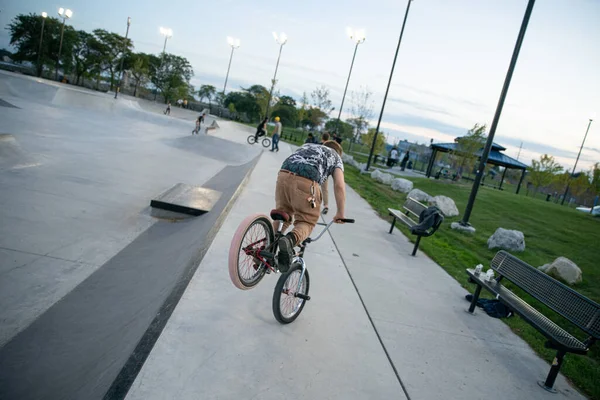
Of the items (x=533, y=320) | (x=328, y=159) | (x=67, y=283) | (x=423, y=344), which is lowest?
(x=67, y=283)

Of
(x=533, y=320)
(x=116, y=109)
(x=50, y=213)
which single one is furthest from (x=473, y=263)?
(x=116, y=109)

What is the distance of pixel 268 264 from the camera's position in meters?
3.13

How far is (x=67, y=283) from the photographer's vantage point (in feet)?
12.9

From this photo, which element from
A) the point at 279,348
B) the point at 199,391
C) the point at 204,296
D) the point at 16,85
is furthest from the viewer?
the point at 16,85

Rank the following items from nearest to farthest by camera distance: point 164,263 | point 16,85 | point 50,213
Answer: point 164,263 < point 50,213 < point 16,85

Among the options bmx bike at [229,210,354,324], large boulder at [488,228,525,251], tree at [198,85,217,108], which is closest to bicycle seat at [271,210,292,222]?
bmx bike at [229,210,354,324]

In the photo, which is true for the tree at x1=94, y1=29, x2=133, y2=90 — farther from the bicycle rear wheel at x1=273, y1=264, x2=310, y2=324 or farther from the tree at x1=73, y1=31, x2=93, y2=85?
the bicycle rear wheel at x1=273, y1=264, x2=310, y2=324

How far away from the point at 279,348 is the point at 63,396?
1621mm

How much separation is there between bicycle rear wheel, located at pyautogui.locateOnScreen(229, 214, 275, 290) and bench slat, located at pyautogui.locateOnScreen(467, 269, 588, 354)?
9.89 feet

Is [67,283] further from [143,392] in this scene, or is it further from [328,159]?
[328,159]

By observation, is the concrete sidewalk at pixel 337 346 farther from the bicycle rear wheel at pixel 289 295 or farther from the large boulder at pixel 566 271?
the large boulder at pixel 566 271

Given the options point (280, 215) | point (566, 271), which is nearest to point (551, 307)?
point (280, 215)

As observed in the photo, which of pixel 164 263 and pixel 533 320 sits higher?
pixel 533 320

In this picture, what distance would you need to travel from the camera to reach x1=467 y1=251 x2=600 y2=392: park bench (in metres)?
3.41
